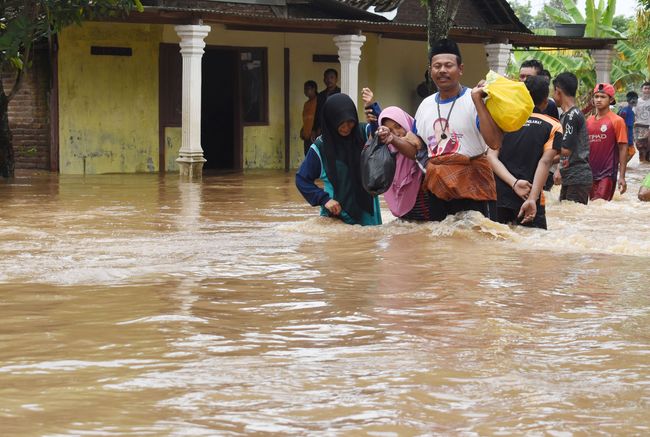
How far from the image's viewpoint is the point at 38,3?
1456 cm

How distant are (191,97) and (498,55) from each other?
6.97 meters

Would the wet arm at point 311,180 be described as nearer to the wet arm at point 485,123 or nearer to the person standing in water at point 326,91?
the wet arm at point 485,123

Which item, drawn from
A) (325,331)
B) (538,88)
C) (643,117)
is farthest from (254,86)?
(325,331)

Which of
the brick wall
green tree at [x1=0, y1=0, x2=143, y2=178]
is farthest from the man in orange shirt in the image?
green tree at [x1=0, y1=0, x2=143, y2=178]

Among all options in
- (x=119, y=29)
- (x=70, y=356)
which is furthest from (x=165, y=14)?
(x=70, y=356)

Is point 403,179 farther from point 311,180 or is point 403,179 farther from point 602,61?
point 602,61

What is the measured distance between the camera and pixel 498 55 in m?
22.9

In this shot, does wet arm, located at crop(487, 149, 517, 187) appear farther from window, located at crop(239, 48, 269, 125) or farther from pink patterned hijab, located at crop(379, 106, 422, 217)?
window, located at crop(239, 48, 269, 125)

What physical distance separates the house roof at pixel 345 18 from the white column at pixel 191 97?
0.75ft

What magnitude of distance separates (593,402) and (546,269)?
3493mm

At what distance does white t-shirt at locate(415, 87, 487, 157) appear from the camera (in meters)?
8.31

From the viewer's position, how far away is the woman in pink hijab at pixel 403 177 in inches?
347

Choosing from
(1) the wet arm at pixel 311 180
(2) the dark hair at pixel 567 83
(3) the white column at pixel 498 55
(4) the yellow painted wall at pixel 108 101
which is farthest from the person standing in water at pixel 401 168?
(3) the white column at pixel 498 55

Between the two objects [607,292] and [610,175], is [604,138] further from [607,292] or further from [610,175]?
[607,292]
